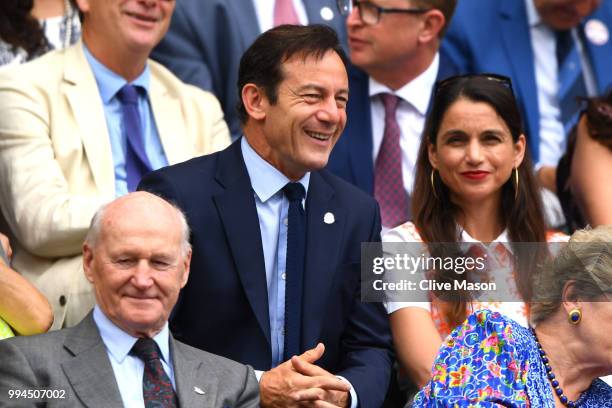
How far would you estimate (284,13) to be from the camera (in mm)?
5824

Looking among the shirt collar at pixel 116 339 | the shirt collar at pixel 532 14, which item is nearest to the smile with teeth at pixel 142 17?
the shirt collar at pixel 116 339

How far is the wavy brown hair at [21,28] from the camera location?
5.39m

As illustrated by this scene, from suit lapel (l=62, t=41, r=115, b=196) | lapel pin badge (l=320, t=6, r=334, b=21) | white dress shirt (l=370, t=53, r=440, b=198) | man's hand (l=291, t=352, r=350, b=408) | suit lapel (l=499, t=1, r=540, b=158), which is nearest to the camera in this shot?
man's hand (l=291, t=352, r=350, b=408)

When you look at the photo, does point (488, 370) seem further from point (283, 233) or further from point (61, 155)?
point (61, 155)

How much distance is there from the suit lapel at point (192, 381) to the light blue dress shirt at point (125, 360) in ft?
0.10

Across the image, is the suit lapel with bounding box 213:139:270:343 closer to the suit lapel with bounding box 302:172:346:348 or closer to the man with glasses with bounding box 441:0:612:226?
the suit lapel with bounding box 302:172:346:348

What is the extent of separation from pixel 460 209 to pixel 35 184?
1.58m

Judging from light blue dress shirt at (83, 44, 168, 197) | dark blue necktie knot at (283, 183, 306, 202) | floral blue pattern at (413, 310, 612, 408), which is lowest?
floral blue pattern at (413, 310, 612, 408)

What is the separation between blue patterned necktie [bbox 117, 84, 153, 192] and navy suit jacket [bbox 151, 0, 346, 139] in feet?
1.87

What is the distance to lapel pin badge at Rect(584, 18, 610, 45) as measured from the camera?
6.24 meters

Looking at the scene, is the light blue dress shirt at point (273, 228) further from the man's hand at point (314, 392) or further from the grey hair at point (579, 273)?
the grey hair at point (579, 273)

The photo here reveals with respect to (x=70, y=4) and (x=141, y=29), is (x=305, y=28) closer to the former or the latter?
(x=141, y=29)

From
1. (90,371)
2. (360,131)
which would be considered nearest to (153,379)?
(90,371)

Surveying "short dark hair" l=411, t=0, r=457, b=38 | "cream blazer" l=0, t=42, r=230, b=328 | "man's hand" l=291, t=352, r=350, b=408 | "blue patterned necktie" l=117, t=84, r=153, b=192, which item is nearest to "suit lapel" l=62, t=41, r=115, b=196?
"cream blazer" l=0, t=42, r=230, b=328
